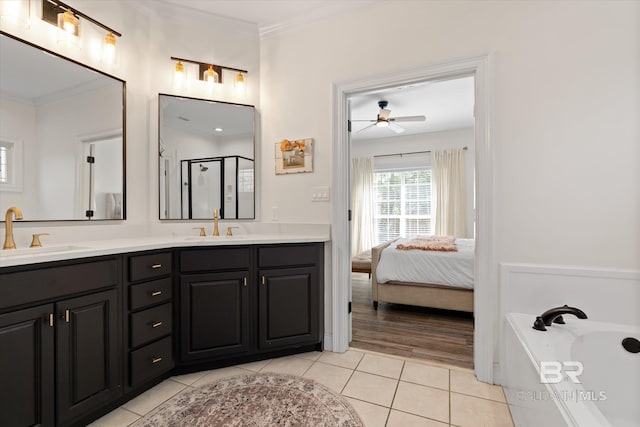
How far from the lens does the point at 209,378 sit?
2.00 meters

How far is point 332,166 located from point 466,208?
4.12 metres

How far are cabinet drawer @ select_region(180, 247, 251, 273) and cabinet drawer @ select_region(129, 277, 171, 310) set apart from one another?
0.48 feet

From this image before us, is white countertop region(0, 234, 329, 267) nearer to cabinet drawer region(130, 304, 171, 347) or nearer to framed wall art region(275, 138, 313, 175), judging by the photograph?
cabinet drawer region(130, 304, 171, 347)

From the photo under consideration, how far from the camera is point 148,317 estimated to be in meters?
1.81

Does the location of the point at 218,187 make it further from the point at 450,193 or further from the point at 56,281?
the point at 450,193

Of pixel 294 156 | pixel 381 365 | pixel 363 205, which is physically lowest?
pixel 381 365

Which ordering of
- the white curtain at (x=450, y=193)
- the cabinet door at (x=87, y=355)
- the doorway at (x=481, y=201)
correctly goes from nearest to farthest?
the cabinet door at (x=87, y=355), the doorway at (x=481, y=201), the white curtain at (x=450, y=193)

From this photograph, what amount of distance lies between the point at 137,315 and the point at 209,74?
1.99 m

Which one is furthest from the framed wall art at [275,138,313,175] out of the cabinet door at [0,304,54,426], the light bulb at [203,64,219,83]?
the cabinet door at [0,304,54,426]

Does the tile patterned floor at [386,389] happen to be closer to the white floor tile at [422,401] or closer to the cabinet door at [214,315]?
the white floor tile at [422,401]

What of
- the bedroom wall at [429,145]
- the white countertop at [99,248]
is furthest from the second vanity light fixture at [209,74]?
the bedroom wall at [429,145]

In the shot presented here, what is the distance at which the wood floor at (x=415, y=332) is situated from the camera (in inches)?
93.7

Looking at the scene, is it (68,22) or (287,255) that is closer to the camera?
(68,22)

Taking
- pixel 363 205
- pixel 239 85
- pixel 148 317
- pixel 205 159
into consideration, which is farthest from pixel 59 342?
pixel 363 205
